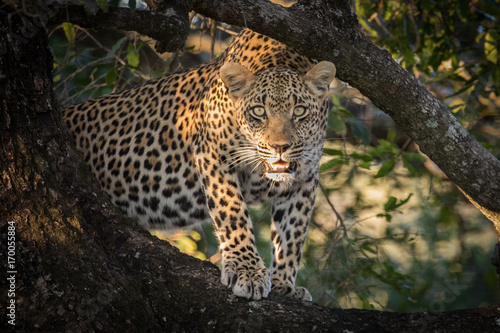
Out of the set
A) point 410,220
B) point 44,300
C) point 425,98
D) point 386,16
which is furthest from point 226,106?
point 410,220

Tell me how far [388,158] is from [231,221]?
11.6 ft

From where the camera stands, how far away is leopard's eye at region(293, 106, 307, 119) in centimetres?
545

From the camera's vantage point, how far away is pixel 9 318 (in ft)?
12.7

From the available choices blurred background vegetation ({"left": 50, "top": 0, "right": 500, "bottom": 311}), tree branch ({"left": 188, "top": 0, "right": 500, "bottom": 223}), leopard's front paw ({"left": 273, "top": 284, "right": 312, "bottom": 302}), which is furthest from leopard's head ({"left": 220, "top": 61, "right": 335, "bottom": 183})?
blurred background vegetation ({"left": 50, "top": 0, "right": 500, "bottom": 311})

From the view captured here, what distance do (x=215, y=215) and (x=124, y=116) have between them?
5.28 feet

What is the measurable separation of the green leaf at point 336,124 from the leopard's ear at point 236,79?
1.61 m

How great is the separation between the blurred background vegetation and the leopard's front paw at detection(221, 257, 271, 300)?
1.64 m

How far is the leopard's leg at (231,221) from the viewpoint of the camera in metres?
5.19

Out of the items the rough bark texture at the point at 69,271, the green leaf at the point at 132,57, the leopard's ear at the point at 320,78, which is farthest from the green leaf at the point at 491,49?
the rough bark texture at the point at 69,271

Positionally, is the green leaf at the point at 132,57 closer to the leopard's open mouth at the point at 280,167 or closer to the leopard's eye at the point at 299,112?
the leopard's eye at the point at 299,112

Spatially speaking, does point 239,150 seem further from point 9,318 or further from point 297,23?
point 9,318

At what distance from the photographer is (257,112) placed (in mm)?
5398

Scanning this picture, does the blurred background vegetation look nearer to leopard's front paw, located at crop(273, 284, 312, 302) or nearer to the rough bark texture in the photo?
leopard's front paw, located at crop(273, 284, 312, 302)

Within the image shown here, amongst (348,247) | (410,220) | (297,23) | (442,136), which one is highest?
(297,23)
